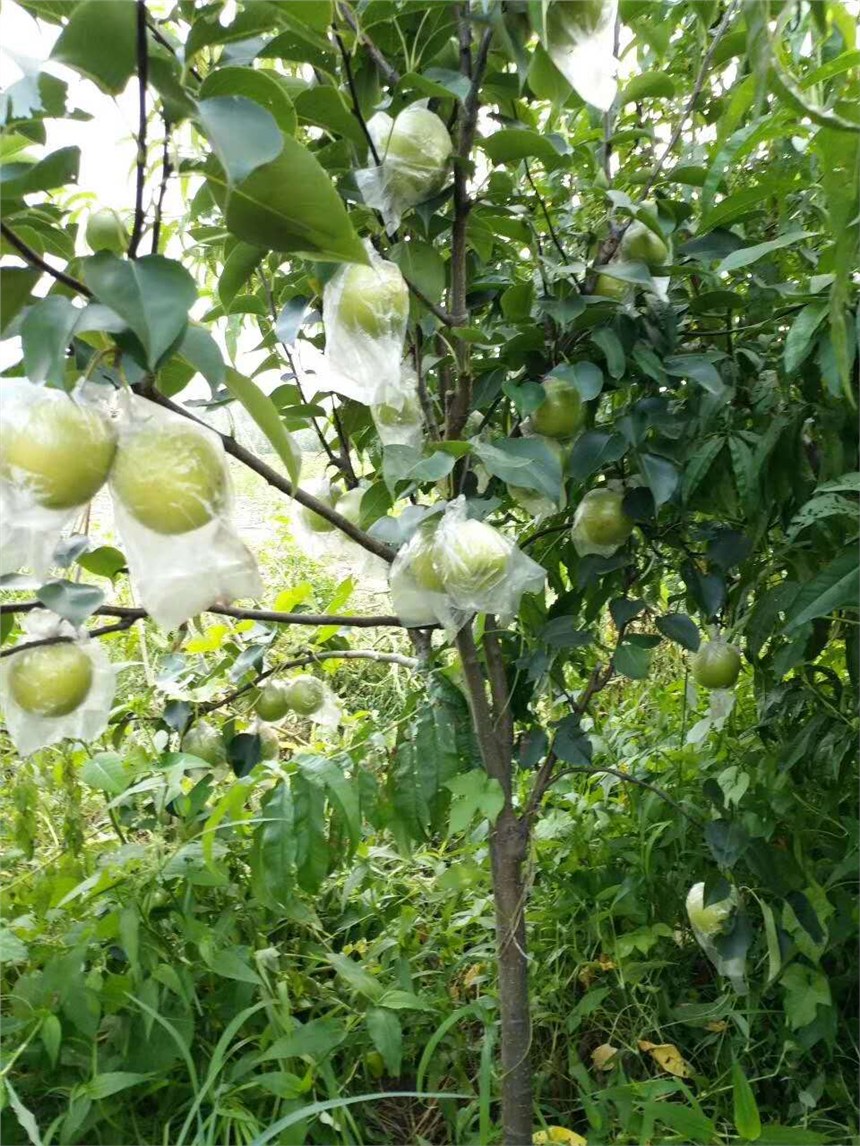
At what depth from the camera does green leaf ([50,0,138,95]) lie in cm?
41

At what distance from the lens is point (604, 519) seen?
88 cm

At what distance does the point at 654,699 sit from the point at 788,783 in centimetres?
64

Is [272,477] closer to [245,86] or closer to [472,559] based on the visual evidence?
[472,559]

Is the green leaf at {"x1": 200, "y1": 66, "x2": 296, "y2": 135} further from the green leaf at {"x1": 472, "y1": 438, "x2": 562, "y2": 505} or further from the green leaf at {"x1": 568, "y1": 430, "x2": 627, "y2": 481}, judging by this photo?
the green leaf at {"x1": 568, "y1": 430, "x2": 627, "y2": 481}

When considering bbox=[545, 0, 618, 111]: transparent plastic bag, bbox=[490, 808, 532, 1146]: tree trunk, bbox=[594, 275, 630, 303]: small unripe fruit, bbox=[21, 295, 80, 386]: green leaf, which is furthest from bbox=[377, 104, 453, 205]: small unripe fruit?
bbox=[490, 808, 532, 1146]: tree trunk

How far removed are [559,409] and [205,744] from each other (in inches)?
23.8

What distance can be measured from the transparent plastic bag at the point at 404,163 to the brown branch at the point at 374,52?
3cm

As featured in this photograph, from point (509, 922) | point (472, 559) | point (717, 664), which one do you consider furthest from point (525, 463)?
point (509, 922)

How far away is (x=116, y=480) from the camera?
1.65 feet

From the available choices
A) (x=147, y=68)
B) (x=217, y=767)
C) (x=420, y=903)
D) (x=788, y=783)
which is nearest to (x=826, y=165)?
(x=147, y=68)

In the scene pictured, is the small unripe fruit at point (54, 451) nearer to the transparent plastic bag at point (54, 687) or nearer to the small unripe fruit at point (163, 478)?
the small unripe fruit at point (163, 478)

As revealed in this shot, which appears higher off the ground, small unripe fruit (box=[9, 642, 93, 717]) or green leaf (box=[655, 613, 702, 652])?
small unripe fruit (box=[9, 642, 93, 717])

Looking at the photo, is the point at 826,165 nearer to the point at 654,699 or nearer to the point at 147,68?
the point at 147,68

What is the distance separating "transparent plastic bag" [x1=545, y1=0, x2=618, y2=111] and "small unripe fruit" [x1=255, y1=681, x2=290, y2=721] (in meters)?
0.72
